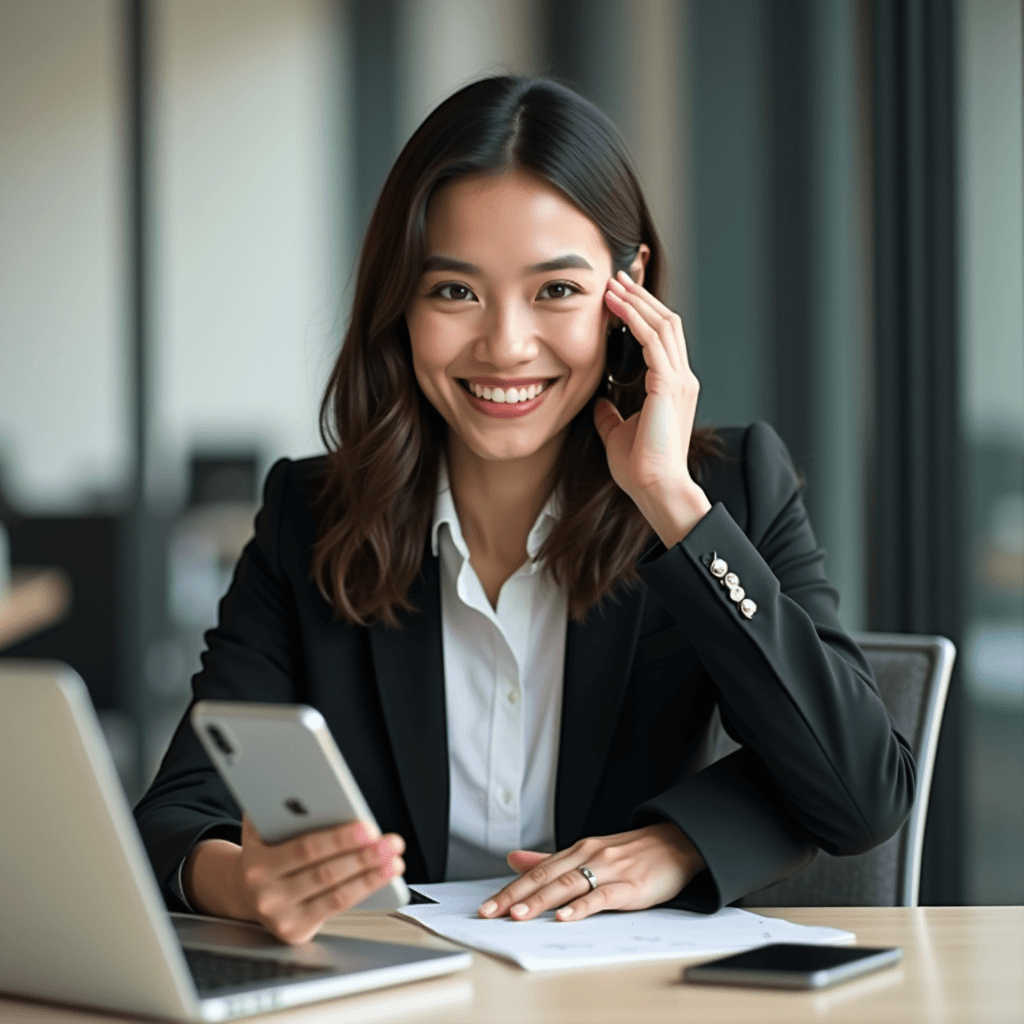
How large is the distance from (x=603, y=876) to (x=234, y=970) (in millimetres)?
386

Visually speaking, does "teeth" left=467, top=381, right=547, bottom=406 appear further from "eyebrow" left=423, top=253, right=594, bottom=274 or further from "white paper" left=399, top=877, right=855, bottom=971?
"white paper" left=399, top=877, right=855, bottom=971

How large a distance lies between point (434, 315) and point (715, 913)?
76 cm

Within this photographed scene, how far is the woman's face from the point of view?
1.59m

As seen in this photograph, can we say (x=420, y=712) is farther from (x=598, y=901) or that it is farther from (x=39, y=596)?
(x=39, y=596)

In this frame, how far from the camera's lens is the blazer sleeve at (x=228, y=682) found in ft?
4.48

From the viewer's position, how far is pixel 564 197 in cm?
162

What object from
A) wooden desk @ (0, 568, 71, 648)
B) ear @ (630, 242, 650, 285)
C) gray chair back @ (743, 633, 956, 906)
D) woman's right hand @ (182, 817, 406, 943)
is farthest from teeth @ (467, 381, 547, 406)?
wooden desk @ (0, 568, 71, 648)

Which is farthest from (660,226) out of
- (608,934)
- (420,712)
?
(608,934)

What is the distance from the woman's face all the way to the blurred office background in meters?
1.20

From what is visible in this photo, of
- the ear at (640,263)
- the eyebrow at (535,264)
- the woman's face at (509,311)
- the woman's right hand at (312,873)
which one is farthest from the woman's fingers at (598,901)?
the ear at (640,263)

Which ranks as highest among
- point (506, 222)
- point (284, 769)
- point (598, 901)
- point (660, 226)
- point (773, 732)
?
point (660, 226)

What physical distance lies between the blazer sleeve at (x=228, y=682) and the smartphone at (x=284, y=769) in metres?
0.39

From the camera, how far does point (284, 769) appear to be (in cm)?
91

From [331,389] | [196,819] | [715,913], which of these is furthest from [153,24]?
[715,913]
